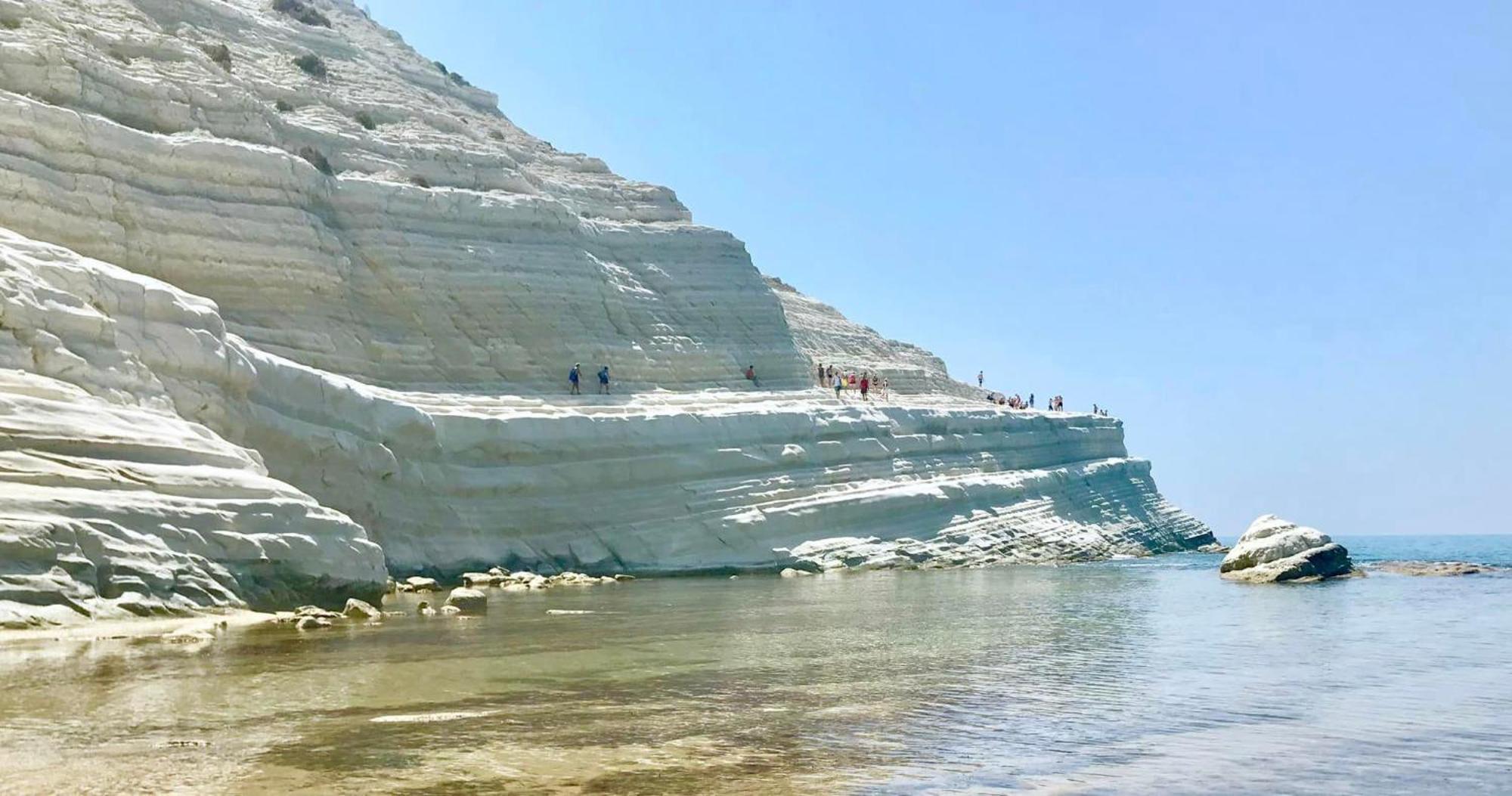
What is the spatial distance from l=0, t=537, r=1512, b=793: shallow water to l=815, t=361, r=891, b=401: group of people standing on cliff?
2728 centimetres

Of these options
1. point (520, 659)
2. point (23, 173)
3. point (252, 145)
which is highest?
point (252, 145)

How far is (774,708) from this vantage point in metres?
12.4

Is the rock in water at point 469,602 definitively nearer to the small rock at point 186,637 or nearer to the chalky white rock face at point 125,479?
the chalky white rock face at point 125,479

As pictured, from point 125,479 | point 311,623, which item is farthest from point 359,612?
point 125,479

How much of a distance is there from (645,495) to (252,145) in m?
13.6

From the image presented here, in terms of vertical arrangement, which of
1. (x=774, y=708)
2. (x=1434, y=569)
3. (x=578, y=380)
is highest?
(x=578, y=380)

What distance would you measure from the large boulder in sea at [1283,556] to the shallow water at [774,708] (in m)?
11.6

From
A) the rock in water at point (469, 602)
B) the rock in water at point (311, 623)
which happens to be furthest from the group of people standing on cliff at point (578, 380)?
the rock in water at point (311, 623)

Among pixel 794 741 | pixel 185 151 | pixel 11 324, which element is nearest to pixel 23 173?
pixel 185 151

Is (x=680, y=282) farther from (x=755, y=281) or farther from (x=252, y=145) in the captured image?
(x=252, y=145)

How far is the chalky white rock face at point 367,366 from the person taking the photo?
769 inches

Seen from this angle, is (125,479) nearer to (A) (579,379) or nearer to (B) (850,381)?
(A) (579,379)

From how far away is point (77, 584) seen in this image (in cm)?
1686

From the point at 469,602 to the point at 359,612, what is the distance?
3727mm
